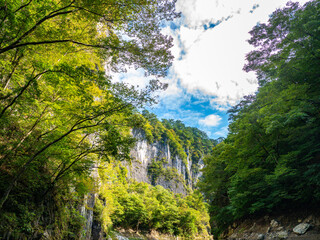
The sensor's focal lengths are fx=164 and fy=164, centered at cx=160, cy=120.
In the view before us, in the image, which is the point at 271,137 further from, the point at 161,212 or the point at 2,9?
the point at 161,212

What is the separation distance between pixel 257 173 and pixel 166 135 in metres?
57.7

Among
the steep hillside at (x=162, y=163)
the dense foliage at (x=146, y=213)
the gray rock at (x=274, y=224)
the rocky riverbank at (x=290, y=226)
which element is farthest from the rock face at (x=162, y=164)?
the gray rock at (x=274, y=224)

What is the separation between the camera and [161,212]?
28.4m

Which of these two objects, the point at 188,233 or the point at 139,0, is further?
the point at 188,233

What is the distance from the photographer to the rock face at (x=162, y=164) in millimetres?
47500

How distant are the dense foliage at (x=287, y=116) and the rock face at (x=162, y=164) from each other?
1471 inches

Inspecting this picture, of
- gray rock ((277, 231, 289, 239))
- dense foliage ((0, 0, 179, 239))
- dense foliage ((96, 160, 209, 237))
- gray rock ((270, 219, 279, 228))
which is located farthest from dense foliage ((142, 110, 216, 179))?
dense foliage ((0, 0, 179, 239))

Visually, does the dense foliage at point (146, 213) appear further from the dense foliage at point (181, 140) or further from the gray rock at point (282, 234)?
the dense foliage at point (181, 140)

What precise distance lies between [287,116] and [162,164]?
5427cm

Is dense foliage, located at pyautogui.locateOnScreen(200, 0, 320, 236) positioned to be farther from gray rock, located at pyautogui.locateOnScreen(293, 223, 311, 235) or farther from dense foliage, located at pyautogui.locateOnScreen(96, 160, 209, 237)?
dense foliage, located at pyautogui.locateOnScreen(96, 160, 209, 237)

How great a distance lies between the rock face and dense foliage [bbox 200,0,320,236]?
37370 millimetres

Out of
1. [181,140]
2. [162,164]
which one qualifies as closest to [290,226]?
[162,164]

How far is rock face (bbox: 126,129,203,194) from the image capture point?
47500mm

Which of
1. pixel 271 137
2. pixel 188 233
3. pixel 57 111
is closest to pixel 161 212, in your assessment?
pixel 188 233
